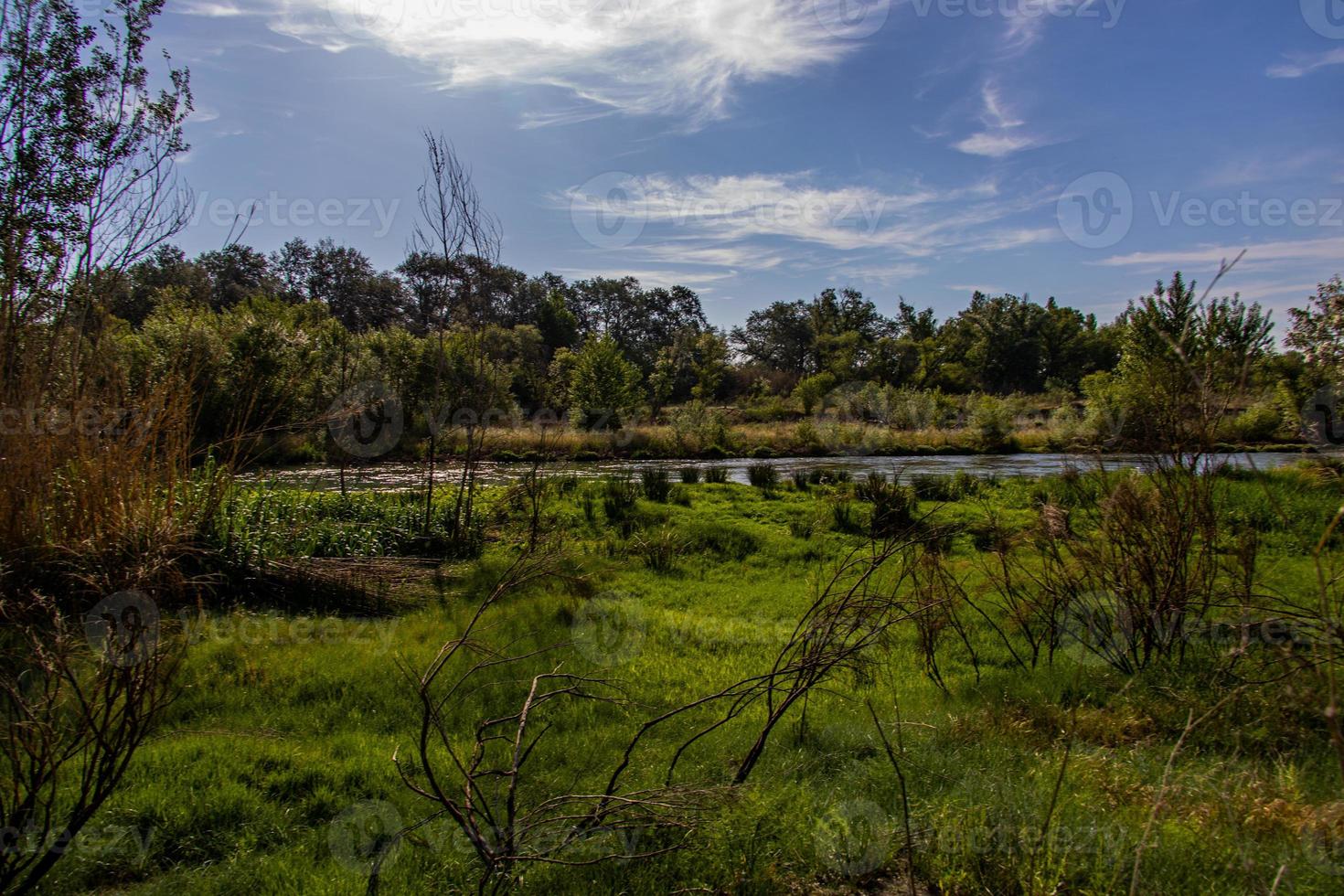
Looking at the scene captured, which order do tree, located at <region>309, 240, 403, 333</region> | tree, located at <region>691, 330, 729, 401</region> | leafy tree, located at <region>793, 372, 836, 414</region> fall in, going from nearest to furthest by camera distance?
1. leafy tree, located at <region>793, 372, 836, 414</region>
2. tree, located at <region>691, 330, 729, 401</region>
3. tree, located at <region>309, 240, 403, 333</region>

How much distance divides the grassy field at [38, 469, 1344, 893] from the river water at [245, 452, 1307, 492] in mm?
5290

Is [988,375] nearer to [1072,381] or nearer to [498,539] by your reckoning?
[1072,381]

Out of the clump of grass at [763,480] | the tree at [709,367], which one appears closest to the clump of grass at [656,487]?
the clump of grass at [763,480]

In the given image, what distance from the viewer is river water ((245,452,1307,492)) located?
1209 cm

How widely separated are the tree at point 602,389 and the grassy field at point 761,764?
25.4 m

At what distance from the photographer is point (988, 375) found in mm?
57750

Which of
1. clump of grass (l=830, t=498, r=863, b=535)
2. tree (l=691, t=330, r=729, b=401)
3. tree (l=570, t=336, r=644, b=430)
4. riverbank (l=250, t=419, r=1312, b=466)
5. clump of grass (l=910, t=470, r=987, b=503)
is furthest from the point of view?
tree (l=691, t=330, r=729, b=401)

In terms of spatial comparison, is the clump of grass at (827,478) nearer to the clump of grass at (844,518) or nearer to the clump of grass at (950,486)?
the clump of grass at (950,486)

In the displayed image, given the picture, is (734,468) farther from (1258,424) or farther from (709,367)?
(709,367)

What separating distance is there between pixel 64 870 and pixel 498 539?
628 cm

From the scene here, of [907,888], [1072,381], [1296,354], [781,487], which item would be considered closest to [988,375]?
A: [1072,381]

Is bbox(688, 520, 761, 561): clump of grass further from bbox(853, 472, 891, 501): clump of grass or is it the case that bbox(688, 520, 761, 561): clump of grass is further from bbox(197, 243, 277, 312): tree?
bbox(197, 243, 277, 312): tree

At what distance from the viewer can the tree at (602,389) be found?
31891mm

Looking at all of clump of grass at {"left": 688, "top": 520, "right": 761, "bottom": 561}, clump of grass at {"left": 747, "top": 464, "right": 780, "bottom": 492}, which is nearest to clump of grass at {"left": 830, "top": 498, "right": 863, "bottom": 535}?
A: clump of grass at {"left": 688, "top": 520, "right": 761, "bottom": 561}
